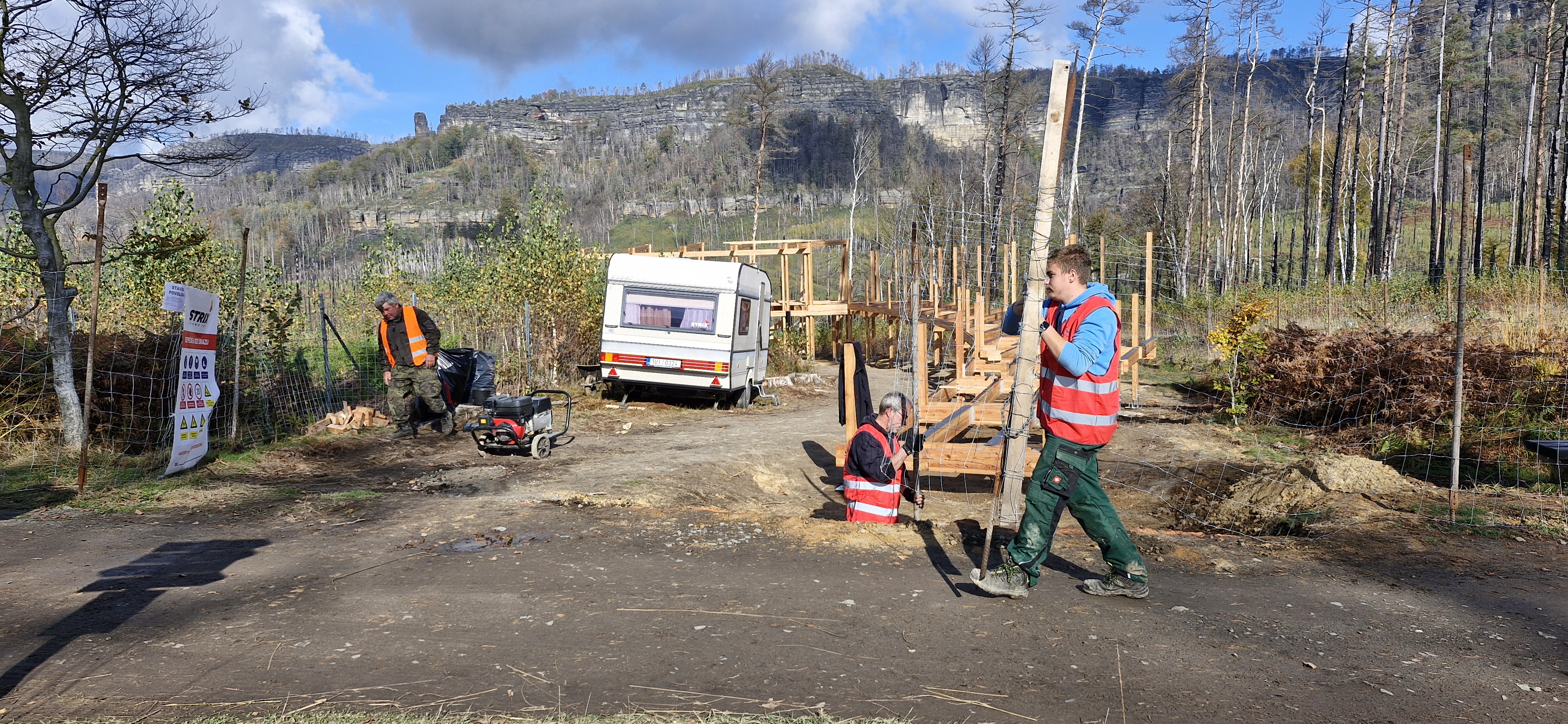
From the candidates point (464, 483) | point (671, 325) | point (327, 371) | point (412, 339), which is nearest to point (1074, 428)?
point (464, 483)

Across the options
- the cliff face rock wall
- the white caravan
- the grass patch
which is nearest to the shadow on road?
the grass patch

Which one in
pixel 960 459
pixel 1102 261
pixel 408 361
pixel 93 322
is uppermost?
pixel 1102 261

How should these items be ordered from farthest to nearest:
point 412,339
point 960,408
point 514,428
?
1. point 412,339
2. point 514,428
3. point 960,408

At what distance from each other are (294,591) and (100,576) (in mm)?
1298

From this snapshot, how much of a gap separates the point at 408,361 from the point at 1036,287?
329 inches

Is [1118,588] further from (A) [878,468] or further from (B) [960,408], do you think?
(B) [960,408]

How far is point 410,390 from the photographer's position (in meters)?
11.0

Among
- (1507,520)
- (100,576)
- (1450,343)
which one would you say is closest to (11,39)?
(100,576)

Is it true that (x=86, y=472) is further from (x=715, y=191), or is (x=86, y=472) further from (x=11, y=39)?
(x=715, y=191)

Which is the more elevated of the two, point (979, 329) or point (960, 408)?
point (979, 329)

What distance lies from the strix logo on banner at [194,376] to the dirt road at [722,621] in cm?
138

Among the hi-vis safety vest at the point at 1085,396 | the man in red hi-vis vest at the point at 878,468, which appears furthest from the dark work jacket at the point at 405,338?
the hi-vis safety vest at the point at 1085,396

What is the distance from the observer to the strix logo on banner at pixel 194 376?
8.05 meters

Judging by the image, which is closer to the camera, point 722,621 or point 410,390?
point 722,621
